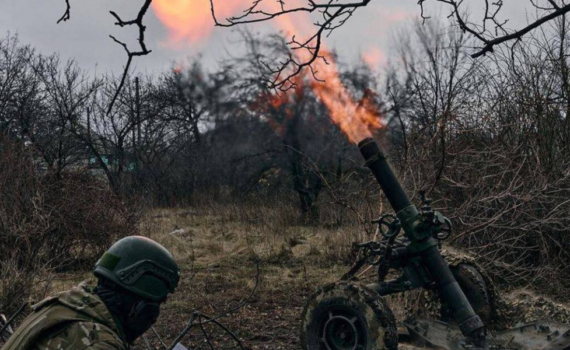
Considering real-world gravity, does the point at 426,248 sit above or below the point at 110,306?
below

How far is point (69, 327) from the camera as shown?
2.60 m

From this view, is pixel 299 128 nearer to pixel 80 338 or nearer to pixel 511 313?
pixel 511 313

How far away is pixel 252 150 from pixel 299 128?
2.46 meters

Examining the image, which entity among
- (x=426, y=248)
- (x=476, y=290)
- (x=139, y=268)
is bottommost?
(x=476, y=290)

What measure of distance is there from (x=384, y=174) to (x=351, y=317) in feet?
4.15

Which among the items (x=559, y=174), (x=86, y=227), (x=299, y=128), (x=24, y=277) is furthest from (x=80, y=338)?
(x=299, y=128)

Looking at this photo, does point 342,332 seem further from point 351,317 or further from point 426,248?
point 426,248

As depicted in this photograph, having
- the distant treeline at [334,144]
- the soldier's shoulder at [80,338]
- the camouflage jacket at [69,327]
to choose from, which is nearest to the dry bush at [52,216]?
the distant treeline at [334,144]

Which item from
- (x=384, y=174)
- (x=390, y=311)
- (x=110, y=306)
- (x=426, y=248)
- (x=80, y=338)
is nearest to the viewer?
(x=80, y=338)

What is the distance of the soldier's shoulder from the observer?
2537 millimetres

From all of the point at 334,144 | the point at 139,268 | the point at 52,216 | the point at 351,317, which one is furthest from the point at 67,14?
the point at 334,144

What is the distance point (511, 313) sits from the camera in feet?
21.4

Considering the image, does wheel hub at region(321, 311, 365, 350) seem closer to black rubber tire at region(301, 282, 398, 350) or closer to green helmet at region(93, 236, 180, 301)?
black rubber tire at region(301, 282, 398, 350)

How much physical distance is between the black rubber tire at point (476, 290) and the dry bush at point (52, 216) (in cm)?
575
